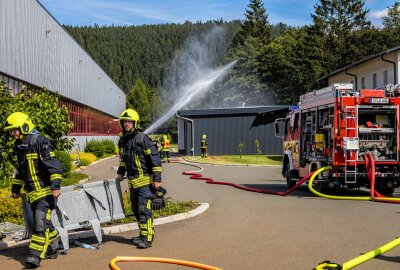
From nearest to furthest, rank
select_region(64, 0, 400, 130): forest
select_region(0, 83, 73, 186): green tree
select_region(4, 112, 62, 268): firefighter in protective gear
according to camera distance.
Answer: select_region(4, 112, 62, 268): firefighter in protective gear
select_region(0, 83, 73, 186): green tree
select_region(64, 0, 400, 130): forest

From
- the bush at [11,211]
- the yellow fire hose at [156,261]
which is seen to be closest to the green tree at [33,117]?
the bush at [11,211]

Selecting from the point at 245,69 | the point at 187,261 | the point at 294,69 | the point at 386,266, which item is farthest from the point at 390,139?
the point at 245,69

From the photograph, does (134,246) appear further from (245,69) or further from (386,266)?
(245,69)

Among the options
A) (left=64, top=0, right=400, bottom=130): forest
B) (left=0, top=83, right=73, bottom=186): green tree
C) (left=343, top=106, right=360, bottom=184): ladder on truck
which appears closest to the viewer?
(left=0, top=83, right=73, bottom=186): green tree

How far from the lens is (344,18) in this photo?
65062 millimetres

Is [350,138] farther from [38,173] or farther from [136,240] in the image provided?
[38,173]

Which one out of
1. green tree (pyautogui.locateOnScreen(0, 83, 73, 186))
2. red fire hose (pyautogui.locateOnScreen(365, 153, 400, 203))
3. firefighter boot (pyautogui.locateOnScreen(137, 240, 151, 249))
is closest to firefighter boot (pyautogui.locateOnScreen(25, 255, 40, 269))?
firefighter boot (pyautogui.locateOnScreen(137, 240, 151, 249))

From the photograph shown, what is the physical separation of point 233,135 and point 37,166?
30.8 meters

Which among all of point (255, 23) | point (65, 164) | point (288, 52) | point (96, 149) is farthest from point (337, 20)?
point (65, 164)

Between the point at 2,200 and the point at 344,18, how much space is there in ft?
200

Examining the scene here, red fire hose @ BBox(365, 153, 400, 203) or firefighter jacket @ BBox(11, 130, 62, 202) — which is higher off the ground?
firefighter jacket @ BBox(11, 130, 62, 202)

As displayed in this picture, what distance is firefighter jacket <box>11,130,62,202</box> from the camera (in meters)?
6.74

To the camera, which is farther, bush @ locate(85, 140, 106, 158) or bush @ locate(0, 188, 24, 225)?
bush @ locate(85, 140, 106, 158)

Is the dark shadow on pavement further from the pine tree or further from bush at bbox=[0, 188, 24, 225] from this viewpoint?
the pine tree
